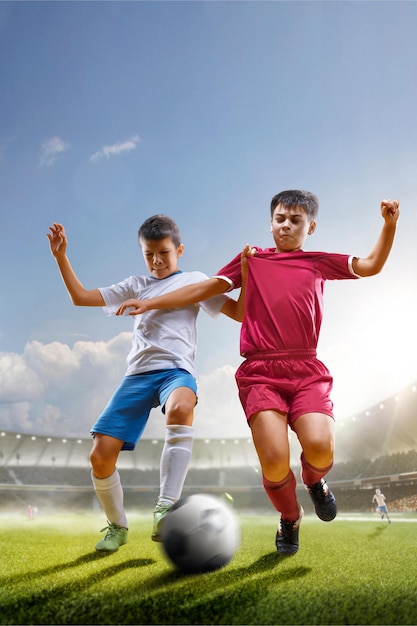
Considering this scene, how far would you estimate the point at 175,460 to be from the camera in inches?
155

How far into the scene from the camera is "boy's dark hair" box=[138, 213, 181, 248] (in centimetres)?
466

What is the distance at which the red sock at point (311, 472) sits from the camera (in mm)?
3789

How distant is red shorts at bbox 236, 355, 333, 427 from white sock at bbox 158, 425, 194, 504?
0.52 m

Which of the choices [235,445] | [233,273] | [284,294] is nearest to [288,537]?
[284,294]

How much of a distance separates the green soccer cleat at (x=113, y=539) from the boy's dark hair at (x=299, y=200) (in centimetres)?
286

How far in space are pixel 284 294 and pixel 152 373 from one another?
1.24m

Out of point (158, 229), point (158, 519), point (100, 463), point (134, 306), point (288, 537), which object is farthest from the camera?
point (158, 229)

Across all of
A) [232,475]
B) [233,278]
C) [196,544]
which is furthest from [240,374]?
[232,475]

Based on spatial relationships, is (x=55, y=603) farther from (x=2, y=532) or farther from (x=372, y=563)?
(x=2, y=532)

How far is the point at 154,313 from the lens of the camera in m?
4.58

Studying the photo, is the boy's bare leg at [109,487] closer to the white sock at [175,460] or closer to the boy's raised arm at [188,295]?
the white sock at [175,460]

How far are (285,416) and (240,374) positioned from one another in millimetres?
462

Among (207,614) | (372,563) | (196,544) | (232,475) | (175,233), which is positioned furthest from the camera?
(232,475)

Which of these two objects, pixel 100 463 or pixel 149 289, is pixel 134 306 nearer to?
pixel 149 289
